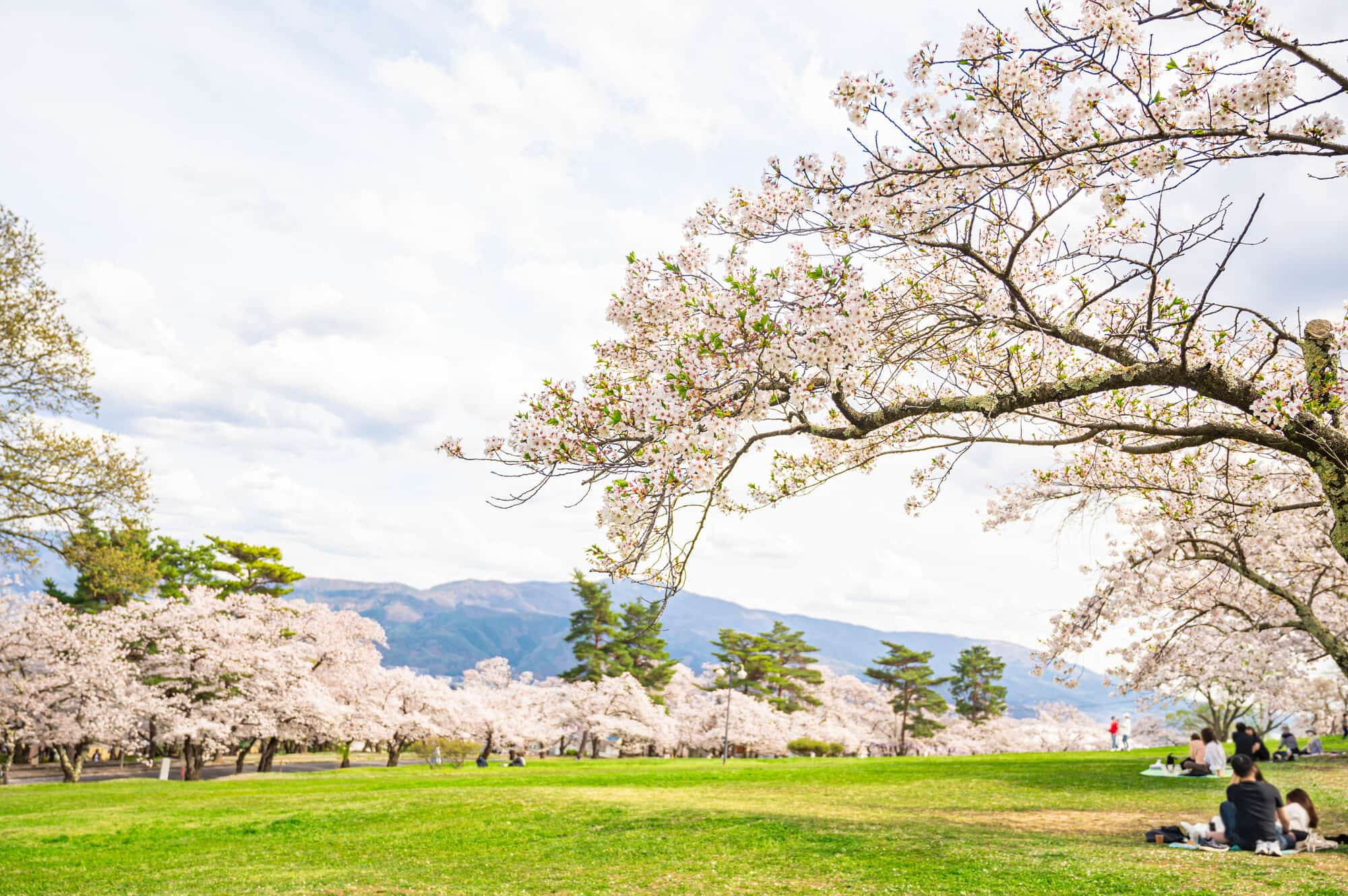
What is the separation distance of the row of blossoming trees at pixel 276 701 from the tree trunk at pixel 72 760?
0.27 ft

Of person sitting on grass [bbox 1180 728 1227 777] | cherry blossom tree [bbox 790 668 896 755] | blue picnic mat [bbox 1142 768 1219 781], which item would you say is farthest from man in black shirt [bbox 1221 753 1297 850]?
cherry blossom tree [bbox 790 668 896 755]

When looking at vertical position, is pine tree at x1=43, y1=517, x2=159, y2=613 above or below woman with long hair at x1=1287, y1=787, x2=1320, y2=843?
above

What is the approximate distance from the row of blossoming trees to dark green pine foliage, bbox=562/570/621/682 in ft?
4.61

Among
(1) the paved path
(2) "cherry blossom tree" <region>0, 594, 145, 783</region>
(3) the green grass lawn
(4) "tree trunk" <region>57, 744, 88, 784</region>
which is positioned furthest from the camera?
(1) the paved path

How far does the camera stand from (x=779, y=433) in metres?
6.57

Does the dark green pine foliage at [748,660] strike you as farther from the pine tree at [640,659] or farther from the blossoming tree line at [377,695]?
the pine tree at [640,659]

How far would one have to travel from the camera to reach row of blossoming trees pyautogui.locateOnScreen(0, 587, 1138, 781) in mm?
27172

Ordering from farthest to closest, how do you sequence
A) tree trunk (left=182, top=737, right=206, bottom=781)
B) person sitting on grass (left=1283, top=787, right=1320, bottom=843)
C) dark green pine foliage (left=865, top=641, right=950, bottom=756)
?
dark green pine foliage (left=865, top=641, right=950, bottom=756) → tree trunk (left=182, top=737, right=206, bottom=781) → person sitting on grass (left=1283, top=787, right=1320, bottom=843)

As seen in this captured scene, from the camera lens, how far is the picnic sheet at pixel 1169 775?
1608 cm

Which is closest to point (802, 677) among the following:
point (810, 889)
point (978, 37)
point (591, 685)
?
point (591, 685)

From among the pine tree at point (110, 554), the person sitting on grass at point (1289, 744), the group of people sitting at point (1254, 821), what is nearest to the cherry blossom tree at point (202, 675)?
the pine tree at point (110, 554)

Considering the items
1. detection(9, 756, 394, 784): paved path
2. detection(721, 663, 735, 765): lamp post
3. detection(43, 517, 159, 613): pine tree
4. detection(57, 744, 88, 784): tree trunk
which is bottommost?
detection(9, 756, 394, 784): paved path

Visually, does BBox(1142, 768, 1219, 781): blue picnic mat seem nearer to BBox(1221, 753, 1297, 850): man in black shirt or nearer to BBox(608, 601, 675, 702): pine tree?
BBox(1221, 753, 1297, 850): man in black shirt

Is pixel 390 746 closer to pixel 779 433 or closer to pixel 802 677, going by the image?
pixel 802 677
